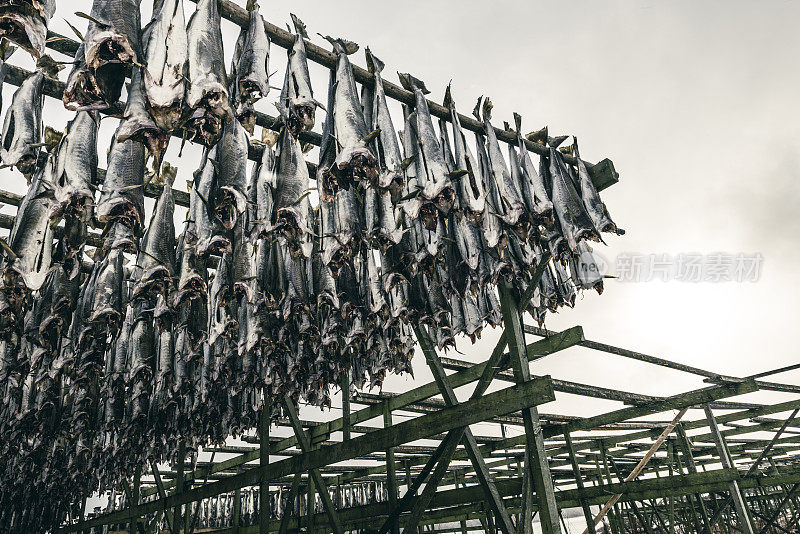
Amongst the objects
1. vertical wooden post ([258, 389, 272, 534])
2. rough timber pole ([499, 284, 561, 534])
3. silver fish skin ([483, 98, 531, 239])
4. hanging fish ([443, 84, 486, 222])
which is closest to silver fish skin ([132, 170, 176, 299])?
hanging fish ([443, 84, 486, 222])

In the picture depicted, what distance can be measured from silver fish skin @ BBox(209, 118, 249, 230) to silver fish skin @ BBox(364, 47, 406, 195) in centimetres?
77

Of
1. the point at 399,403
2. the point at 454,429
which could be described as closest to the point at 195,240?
the point at 454,429

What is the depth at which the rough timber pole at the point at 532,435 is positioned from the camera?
346cm

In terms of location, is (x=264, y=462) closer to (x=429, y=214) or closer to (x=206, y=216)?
(x=206, y=216)

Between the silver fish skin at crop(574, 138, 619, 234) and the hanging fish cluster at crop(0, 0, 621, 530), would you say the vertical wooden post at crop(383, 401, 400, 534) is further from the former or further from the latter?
the silver fish skin at crop(574, 138, 619, 234)

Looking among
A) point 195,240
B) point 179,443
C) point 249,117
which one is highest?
point 249,117

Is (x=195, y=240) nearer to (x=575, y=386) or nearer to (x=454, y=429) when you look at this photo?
(x=454, y=429)

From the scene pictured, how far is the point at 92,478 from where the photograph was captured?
1283 cm

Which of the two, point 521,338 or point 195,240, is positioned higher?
point 195,240

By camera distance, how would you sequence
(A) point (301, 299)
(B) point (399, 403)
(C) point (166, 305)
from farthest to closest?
(B) point (399, 403) < (A) point (301, 299) < (C) point (166, 305)

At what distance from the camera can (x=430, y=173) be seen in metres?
3.00

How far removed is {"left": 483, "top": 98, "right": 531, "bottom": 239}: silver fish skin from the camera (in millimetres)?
3438

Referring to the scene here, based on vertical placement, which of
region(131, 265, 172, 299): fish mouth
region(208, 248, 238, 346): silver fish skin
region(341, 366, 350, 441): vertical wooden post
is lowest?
region(341, 366, 350, 441): vertical wooden post

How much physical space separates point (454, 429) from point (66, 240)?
300 centimetres
